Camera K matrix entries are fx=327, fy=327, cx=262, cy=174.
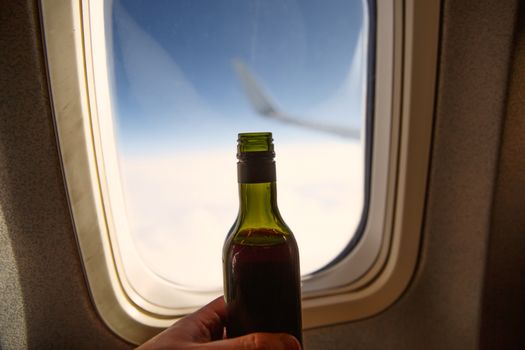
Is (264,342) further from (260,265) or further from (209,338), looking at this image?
(209,338)

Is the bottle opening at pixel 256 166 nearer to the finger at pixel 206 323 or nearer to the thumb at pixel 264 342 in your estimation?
the thumb at pixel 264 342

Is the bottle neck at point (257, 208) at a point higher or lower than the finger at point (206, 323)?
higher

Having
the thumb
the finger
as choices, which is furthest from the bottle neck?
the finger

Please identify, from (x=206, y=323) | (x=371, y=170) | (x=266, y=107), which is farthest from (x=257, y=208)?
(x=371, y=170)

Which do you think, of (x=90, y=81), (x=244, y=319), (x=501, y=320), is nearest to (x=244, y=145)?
(x=244, y=319)

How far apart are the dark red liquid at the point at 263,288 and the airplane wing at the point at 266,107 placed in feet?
1.85

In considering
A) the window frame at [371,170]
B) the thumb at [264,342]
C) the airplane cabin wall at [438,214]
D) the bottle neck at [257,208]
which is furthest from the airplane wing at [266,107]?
the thumb at [264,342]

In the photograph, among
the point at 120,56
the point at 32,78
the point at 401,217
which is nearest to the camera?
the point at 32,78

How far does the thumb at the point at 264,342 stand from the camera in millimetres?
436

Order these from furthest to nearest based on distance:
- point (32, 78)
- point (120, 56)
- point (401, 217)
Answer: point (401, 217) → point (120, 56) → point (32, 78)

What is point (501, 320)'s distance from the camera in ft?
3.24

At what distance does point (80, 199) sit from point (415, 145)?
86 centimetres

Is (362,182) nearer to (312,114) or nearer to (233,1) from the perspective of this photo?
(312,114)

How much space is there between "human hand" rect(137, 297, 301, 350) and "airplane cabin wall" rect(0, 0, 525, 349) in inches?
13.2
